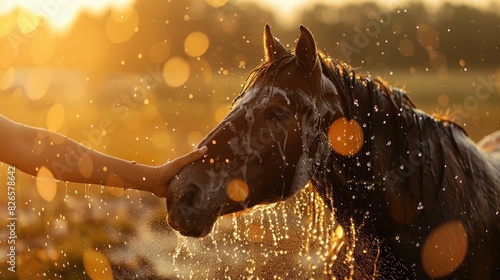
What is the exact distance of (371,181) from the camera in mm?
2574

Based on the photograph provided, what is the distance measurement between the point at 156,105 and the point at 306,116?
15983mm

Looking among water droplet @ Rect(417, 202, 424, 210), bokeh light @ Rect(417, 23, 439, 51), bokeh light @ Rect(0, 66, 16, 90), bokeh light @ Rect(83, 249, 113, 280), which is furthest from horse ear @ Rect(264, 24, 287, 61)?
bokeh light @ Rect(417, 23, 439, 51)

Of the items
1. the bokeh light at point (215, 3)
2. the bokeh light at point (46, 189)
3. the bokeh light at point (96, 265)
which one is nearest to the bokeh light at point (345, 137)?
the bokeh light at point (96, 265)

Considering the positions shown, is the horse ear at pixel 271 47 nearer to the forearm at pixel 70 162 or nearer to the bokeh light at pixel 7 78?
the forearm at pixel 70 162

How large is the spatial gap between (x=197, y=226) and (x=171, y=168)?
258 millimetres

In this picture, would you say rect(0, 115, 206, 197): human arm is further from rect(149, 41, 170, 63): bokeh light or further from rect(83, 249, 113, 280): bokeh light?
rect(149, 41, 170, 63): bokeh light

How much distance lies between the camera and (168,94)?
18.4 metres

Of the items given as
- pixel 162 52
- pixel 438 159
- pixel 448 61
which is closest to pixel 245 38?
pixel 162 52

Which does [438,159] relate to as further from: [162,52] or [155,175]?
[162,52]

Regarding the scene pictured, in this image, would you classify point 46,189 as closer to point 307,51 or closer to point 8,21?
point 8,21

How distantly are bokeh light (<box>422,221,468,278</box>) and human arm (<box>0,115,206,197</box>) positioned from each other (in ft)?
3.41

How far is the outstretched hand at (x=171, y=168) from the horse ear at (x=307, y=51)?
1.74 feet

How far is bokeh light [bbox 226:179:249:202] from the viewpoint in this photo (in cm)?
240

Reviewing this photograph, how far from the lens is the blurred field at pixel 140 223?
10.6ft
